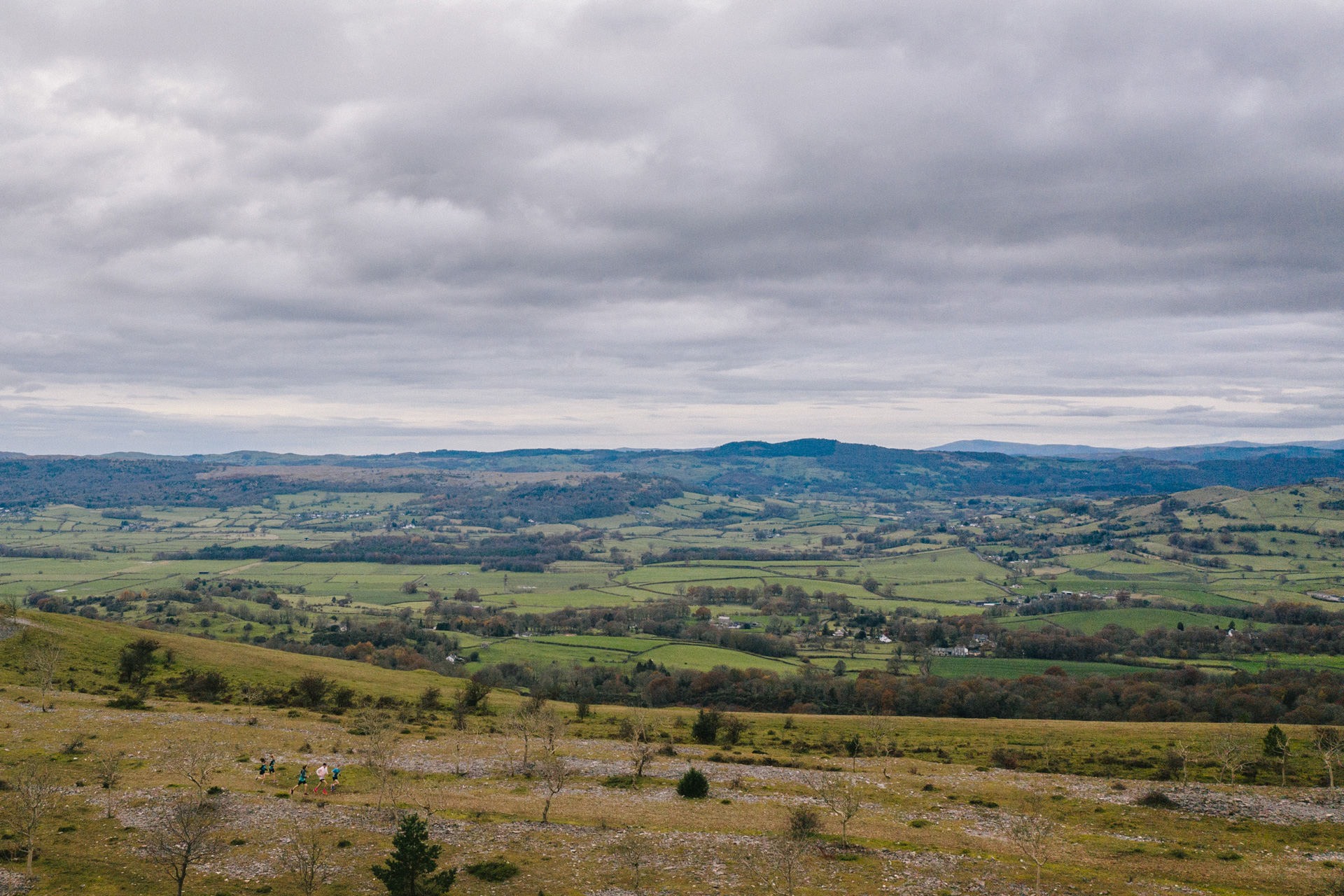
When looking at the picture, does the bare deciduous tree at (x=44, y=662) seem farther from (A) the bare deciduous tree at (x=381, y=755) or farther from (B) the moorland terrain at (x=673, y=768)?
(A) the bare deciduous tree at (x=381, y=755)

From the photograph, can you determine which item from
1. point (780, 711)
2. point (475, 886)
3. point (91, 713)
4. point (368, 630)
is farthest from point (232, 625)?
point (475, 886)

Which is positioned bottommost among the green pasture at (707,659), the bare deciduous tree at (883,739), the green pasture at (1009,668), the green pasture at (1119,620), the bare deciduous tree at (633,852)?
the green pasture at (707,659)

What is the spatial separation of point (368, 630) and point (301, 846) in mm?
129890

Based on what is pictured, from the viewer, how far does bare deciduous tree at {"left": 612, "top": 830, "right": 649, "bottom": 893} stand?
118 ft

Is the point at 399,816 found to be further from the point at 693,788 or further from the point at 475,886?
the point at 693,788

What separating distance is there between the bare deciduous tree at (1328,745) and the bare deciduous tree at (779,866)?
126 feet

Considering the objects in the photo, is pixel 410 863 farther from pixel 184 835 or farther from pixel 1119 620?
pixel 1119 620

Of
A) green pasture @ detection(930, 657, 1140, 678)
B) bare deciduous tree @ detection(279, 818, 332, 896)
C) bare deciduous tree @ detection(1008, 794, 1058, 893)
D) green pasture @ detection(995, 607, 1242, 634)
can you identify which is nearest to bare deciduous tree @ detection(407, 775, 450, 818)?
bare deciduous tree @ detection(279, 818, 332, 896)

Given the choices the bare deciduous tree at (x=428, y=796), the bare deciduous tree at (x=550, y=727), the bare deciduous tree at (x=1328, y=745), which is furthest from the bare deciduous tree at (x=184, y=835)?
the bare deciduous tree at (x=1328, y=745)

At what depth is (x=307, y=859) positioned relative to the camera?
35031 millimetres

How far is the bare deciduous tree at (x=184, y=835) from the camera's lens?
32.9 metres

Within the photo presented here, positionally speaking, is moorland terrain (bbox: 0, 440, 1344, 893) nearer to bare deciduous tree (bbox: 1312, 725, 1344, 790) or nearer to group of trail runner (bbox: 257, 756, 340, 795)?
bare deciduous tree (bbox: 1312, 725, 1344, 790)

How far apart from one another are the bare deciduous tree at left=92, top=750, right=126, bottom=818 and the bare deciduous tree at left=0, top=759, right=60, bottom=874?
2.29 meters

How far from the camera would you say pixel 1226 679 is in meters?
120
